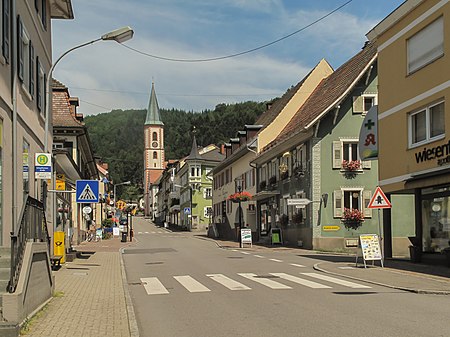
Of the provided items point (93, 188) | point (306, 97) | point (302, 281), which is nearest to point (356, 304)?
point (302, 281)

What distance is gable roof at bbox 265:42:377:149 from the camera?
35406mm

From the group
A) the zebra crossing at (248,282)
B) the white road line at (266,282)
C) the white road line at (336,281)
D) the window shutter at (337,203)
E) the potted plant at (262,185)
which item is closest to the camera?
the zebra crossing at (248,282)

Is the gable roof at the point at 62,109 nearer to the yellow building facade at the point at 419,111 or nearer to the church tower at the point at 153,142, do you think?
the yellow building facade at the point at 419,111

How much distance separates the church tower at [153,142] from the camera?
5674 inches

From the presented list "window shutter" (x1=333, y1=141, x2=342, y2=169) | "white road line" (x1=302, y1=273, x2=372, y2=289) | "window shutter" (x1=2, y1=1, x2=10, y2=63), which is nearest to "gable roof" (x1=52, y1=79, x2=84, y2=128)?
"window shutter" (x1=333, y1=141, x2=342, y2=169)

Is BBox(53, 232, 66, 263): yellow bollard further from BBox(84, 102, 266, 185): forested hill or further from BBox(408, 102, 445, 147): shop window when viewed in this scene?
BBox(84, 102, 266, 185): forested hill

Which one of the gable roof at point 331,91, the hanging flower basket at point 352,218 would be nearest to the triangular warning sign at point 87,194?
the gable roof at point 331,91

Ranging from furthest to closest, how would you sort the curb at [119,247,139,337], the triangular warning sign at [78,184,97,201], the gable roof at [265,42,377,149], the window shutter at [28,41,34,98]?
1. the gable roof at [265,42,377,149]
2. the triangular warning sign at [78,184,97,201]
3. the window shutter at [28,41,34,98]
4. the curb at [119,247,139,337]

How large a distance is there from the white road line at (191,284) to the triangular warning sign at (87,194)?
456 cm

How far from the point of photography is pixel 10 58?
14.7 meters

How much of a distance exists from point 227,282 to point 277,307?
5346 millimetres

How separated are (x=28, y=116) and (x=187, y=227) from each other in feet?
231

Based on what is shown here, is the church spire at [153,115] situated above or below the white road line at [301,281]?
above

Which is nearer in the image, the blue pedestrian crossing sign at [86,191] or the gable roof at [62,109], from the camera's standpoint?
the blue pedestrian crossing sign at [86,191]
